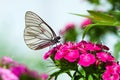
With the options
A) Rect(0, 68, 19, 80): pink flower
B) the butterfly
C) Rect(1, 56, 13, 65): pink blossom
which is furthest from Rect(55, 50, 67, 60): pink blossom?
Rect(1, 56, 13, 65): pink blossom

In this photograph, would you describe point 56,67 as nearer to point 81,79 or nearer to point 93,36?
point 81,79

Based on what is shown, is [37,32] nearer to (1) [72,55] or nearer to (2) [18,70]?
(1) [72,55]

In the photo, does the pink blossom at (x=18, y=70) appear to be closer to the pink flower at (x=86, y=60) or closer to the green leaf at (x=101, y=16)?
the green leaf at (x=101, y=16)

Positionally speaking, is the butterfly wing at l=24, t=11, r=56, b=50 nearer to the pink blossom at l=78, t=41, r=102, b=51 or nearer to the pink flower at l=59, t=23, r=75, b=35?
the pink blossom at l=78, t=41, r=102, b=51

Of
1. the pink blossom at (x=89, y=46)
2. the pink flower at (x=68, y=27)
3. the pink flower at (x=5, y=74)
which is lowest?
the pink flower at (x=68, y=27)

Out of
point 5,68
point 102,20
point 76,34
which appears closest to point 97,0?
point 76,34

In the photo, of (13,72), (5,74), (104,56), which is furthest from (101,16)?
(13,72)

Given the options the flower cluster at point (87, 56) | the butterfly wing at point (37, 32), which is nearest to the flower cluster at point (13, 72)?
the butterfly wing at point (37, 32)
